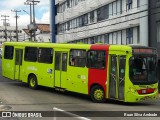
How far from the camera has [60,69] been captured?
20875 millimetres

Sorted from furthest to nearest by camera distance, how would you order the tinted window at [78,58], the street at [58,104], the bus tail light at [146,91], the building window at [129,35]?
the building window at [129,35] < the tinted window at [78,58] < the bus tail light at [146,91] < the street at [58,104]

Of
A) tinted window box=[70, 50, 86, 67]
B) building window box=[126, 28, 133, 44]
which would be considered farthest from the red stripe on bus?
building window box=[126, 28, 133, 44]

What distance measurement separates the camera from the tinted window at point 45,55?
21786 millimetres

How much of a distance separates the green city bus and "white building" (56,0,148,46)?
11.1m

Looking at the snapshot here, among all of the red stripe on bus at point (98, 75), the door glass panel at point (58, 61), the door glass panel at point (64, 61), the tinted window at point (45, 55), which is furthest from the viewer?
the tinted window at point (45, 55)

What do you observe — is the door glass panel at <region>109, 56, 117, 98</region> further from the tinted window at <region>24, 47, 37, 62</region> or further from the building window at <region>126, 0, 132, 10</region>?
the building window at <region>126, 0, 132, 10</region>

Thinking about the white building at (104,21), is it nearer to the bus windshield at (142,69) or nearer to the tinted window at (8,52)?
the tinted window at (8,52)

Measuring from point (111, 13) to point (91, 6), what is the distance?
5772mm

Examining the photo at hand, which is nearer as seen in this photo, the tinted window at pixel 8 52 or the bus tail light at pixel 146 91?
the bus tail light at pixel 146 91

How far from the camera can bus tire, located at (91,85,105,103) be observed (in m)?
18.5

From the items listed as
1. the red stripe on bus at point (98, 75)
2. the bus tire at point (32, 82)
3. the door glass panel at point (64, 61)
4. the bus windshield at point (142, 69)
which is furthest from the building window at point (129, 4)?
the bus windshield at point (142, 69)

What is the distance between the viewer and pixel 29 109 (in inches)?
606

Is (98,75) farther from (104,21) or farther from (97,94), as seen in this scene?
(104,21)

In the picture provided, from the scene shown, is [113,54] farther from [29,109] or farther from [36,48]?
[36,48]
